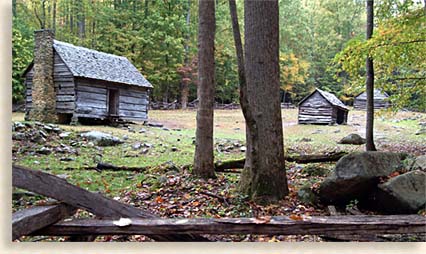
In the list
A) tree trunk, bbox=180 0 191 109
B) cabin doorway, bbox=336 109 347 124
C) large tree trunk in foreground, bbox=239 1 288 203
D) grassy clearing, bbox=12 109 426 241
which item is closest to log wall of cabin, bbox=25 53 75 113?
grassy clearing, bbox=12 109 426 241

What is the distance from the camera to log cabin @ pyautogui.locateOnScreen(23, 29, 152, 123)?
6.82m

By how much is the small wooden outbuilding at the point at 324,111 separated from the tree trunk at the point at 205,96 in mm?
3742

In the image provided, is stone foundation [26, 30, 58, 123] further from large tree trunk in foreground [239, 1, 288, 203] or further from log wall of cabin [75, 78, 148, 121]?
large tree trunk in foreground [239, 1, 288, 203]

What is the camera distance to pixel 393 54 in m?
3.96

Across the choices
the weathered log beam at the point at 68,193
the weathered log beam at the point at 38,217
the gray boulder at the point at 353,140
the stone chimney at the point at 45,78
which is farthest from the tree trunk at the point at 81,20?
the gray boulder at the point at 353,140

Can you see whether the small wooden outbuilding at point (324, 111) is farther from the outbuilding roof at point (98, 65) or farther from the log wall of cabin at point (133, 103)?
the log wall of cabin at point (133, 103)

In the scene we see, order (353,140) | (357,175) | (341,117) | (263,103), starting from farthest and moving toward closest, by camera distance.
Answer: (341,117)
(353,140)
(263,103)
(357,175)

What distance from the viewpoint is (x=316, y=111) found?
8078 mm

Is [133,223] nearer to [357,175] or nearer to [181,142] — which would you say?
[357,175]

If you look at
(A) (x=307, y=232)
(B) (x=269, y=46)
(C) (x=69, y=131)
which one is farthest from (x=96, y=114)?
(A) (x=307, y=232)

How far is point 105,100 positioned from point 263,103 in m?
6.42

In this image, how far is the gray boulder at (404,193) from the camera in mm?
2389

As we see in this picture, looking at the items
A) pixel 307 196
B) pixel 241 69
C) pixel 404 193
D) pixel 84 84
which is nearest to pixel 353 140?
pixel 307 196

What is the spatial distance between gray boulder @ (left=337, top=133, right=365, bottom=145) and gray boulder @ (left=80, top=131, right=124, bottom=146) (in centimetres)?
393
